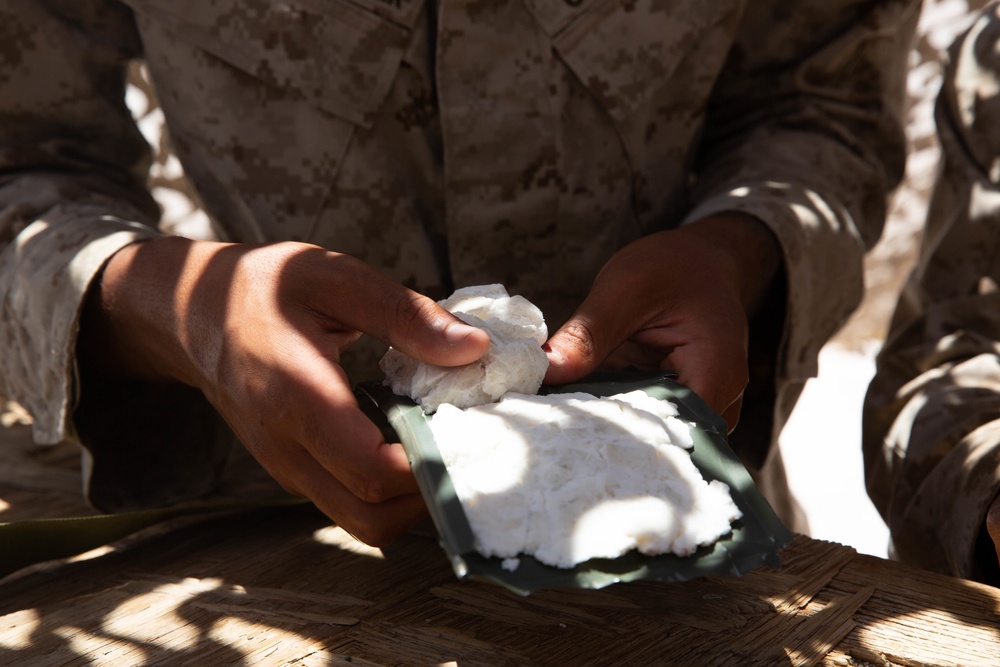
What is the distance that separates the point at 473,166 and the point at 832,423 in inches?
119

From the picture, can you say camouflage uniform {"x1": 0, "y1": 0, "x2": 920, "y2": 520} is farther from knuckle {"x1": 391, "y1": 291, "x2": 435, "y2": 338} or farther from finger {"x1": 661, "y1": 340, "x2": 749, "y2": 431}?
knuckle {"x1": 391, "y1": 291, "x2": 435, "y2": 338}

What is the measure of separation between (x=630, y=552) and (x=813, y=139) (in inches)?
52.3

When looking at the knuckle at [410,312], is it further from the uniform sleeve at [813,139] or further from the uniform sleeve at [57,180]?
the uniform sleeve at [813,139]

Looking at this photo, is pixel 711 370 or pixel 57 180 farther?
pixel 57 180

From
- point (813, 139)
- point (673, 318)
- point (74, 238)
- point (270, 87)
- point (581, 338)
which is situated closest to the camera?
point (581, 338)

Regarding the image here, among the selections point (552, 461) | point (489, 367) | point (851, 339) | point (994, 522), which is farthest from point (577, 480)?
point (851, 339)

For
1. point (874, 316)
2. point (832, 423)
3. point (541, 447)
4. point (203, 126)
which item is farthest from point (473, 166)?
point (874, 316)

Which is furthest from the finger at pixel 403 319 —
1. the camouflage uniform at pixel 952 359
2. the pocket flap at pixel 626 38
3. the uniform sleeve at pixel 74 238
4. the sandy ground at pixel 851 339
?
the sandy ground at pixel 851 339

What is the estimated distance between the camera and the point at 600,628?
42.5 inches

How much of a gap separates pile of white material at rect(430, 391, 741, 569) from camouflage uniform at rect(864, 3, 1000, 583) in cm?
65

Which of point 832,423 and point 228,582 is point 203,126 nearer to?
point 228,582

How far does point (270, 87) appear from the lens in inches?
65.2

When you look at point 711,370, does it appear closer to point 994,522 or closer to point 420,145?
point 994,522

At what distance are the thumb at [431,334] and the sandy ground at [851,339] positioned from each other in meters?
1.50
